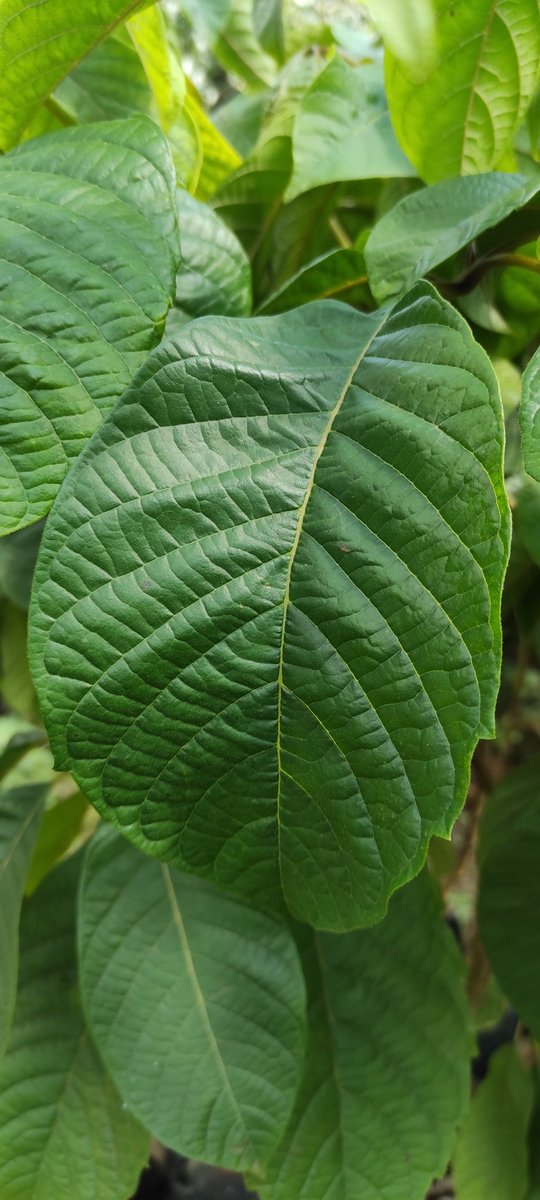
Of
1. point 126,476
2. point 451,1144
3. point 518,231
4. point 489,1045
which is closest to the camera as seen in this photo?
point 126,476

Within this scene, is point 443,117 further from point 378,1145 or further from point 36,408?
point 378,1145

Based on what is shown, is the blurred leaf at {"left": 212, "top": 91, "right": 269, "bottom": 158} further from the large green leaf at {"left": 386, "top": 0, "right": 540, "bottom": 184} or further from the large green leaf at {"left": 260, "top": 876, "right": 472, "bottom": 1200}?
the large green leaf at {"left": 260, "top": 876, "right": 472, "bottom": 1200}

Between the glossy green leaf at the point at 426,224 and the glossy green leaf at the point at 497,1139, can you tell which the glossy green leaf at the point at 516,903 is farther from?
the glossy green leaf at the point at 426,224

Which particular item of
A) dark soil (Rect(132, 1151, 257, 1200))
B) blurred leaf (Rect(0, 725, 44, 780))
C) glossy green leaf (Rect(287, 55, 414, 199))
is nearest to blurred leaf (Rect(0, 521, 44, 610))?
blurred leaf (Rect(0, 725, 44, 780))

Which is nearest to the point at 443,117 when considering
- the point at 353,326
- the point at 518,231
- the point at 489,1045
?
the point at 518,231

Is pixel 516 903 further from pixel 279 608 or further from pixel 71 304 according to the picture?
pixel 71 304

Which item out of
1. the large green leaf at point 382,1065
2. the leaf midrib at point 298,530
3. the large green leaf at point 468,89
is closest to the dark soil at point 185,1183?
the large green leaf at point 382,1065
